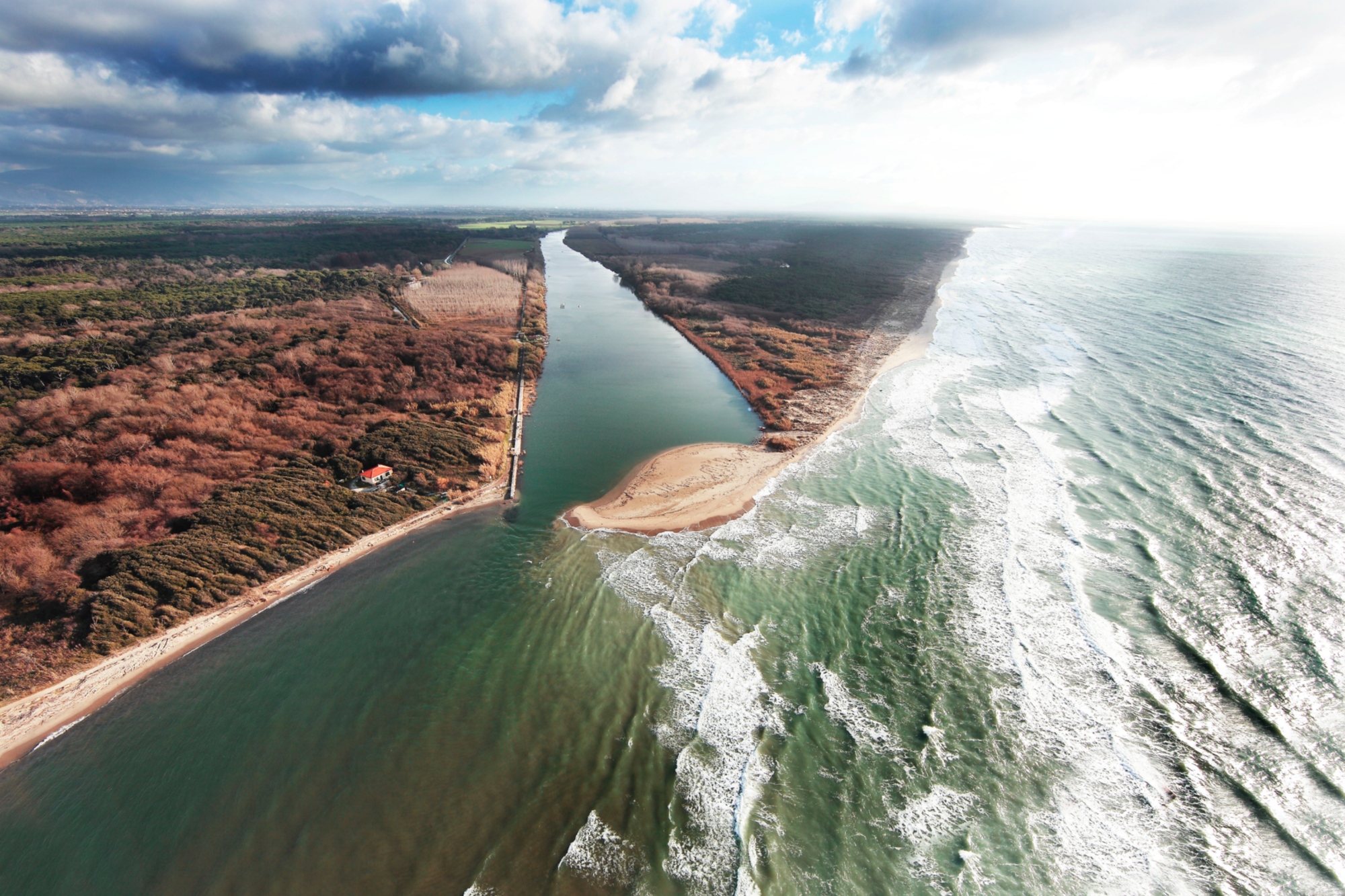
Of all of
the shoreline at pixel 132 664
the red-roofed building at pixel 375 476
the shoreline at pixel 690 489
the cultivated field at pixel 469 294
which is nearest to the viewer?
the shoreline at pixel 132 664

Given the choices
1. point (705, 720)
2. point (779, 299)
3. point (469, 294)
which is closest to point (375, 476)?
point (705, 720)

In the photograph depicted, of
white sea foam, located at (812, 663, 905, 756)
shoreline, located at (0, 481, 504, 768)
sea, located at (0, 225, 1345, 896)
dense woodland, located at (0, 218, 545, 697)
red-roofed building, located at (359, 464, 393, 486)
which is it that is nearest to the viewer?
sea, located at (0, 225, 1345, 896)

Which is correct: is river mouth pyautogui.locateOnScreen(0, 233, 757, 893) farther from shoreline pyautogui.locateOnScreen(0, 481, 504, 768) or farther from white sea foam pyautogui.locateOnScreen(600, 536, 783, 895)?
white sea foam pyautogui.locateOnScreen(600, 536, 783, 895)

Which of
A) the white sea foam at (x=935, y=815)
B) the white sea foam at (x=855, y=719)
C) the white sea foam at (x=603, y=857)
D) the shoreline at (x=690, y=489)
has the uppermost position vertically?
the shoreline at (x=690, y=489)

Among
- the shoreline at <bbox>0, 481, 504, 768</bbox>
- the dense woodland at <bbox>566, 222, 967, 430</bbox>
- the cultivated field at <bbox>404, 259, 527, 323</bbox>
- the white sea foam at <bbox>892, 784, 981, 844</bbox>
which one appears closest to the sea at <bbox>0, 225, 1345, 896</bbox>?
the white sea foam at <bbox>892, 784, 981, 844</bbox>

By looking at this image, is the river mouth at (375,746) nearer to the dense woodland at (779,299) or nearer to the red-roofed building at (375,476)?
the red-roofed building at (375,476)

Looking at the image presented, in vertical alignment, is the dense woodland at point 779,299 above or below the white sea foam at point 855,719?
above

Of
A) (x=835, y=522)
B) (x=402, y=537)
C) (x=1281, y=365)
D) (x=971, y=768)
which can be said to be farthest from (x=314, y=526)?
(x=1281, y=365)

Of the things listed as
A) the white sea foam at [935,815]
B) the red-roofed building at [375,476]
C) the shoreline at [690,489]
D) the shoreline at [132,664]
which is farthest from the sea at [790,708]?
the red-roofed building at [375,476]
